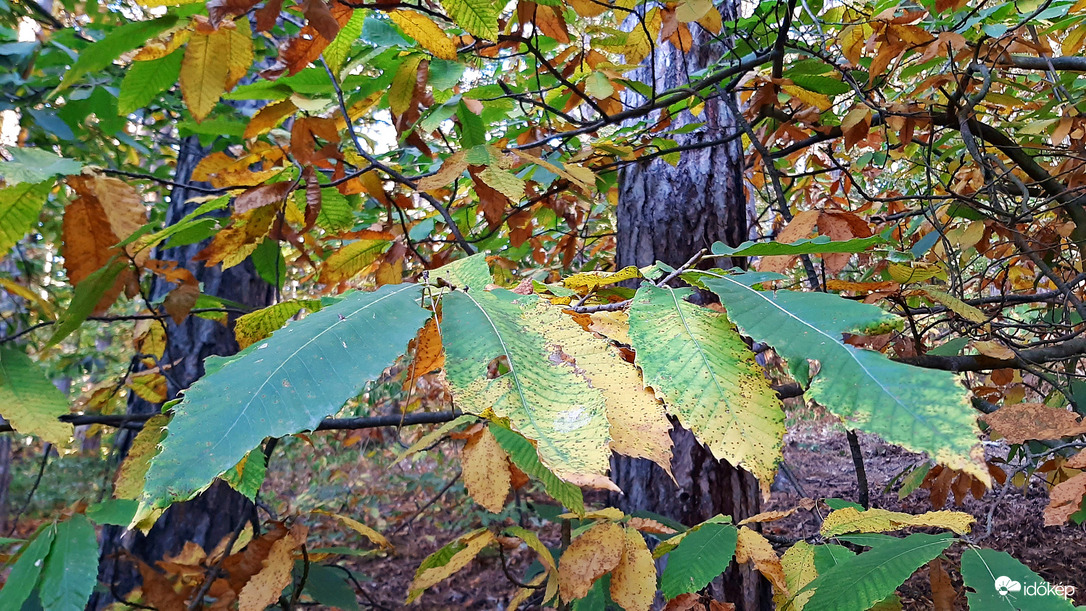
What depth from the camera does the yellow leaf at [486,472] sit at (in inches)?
38.8

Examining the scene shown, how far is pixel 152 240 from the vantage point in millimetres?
965

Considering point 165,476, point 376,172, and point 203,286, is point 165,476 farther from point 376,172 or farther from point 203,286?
point 203,286

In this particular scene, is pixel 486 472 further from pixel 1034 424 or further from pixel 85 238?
pixel 1034 424

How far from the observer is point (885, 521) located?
90cm

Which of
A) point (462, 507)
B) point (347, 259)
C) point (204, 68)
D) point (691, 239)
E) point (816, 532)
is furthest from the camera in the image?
point (462, 507)

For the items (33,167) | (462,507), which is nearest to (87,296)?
(33,167)

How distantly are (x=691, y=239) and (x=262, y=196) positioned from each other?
1347 mm

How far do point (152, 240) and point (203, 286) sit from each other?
1.75 metres

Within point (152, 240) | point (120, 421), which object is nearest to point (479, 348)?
point (152, 240)

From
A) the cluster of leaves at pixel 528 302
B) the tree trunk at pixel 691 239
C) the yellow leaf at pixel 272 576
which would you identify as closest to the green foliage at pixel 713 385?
the cluster of leaves at pixel 528 302

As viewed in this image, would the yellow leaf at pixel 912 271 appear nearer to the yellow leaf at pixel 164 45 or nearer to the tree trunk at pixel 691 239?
the tree trunk at pixel 691 239

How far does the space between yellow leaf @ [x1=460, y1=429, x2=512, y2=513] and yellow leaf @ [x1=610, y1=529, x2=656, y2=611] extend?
0.29 metres

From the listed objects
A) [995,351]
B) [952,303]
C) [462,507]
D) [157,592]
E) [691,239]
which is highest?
[691,239]

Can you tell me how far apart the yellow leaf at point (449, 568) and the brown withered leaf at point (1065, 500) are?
1.12 meters
